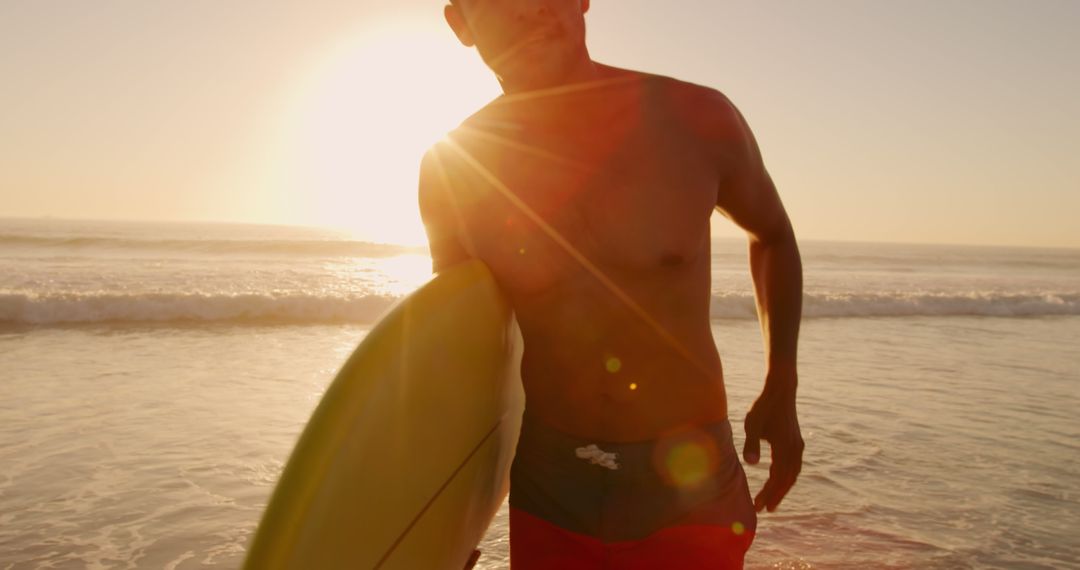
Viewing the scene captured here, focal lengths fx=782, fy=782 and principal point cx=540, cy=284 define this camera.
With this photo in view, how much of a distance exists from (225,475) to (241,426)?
0.98 meters

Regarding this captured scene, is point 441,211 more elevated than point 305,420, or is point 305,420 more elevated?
point 441,211

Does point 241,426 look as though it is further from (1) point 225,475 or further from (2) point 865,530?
(2) point 865,530

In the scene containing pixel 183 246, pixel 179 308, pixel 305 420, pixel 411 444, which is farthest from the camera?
pixel 183 246

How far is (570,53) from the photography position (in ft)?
5.67

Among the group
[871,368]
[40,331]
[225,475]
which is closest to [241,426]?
[225,475]

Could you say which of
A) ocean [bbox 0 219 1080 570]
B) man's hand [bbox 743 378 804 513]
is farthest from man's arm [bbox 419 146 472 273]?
ocean [bbox 0 219 1080 570]

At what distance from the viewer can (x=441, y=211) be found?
1.88 m

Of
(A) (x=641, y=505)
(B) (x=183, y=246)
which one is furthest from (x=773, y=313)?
(B) (x=183, y=246)

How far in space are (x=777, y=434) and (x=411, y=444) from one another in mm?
827

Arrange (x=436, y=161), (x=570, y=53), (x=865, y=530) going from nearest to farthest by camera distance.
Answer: (x=570, y=53)
(x=436, y=161)
(x=865, y=530)

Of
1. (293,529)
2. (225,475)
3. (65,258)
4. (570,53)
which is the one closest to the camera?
(293,529)

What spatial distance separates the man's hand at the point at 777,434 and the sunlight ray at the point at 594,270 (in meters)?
0.20

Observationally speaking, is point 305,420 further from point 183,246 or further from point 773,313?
point 183,246

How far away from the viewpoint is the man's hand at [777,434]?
5.82 feet
